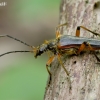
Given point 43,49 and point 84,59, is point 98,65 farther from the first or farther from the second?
point 43,49

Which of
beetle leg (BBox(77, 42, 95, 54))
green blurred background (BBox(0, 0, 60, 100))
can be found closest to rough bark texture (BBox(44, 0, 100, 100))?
beetle leg (BBox(77, 42, 95, 54))

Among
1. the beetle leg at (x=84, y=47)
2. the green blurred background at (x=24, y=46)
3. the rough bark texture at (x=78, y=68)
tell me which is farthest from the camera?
the green blurred background at (x=24, y=46)

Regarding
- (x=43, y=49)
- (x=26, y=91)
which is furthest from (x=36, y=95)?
(x=43, y=49)

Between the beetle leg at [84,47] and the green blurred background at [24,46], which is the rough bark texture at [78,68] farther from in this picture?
the green blurred background at [24,46]

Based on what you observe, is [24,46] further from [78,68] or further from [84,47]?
[78,68]

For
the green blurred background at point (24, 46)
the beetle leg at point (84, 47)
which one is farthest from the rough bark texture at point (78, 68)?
the green blurred background at point (24, 46)

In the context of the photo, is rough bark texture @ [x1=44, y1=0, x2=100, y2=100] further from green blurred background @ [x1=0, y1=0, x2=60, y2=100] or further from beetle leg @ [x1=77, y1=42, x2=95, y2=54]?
green blurred background @ [x1=0, y1=0, x2=60, y2=100]
